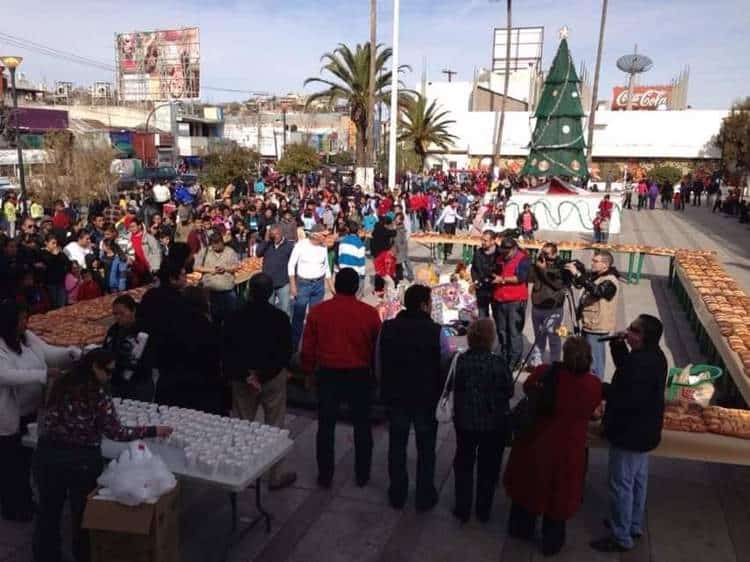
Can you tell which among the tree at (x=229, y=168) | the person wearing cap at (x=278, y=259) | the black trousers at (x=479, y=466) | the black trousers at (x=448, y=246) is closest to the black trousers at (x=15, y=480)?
the black trousers at (x=479, y=466)

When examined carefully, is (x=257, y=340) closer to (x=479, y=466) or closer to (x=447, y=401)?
(x=447, y=401)

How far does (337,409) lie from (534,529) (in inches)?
68.2

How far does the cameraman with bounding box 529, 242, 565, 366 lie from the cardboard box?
4.94m

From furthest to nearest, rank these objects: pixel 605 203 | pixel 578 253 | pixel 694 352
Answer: pixel 605 203 < pixel 578 253 < pixel 694 352

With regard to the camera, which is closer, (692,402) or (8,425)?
(8,425)

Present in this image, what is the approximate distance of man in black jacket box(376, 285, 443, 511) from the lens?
15.3 feet

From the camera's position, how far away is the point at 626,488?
435 cm

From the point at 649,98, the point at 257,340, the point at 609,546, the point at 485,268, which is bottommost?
the point at 609,546

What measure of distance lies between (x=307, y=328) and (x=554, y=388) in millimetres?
1991

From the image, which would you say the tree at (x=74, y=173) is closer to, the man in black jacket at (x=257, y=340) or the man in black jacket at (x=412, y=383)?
the man in black jacket at (x=257, y=340)

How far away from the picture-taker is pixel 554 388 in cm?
409

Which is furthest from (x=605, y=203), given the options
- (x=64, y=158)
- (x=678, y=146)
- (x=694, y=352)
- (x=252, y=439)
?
(x=678, y=146)

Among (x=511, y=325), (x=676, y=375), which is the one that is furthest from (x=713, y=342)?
(x=511, y=325)

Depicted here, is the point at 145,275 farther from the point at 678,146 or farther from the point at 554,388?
the point at 678,146
